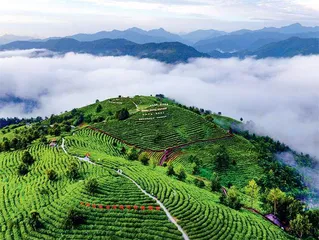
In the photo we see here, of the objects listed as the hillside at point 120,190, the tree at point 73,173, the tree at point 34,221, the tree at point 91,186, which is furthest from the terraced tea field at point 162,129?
the tree at point 34,221

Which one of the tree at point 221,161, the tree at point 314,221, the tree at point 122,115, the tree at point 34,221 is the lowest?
the tree at point 221,161

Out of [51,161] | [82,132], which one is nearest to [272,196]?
[51,161]

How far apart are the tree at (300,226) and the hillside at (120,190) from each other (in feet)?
8.29

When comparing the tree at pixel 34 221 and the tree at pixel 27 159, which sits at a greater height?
the tree at pixel 34 221

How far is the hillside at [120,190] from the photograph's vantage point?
5331cm

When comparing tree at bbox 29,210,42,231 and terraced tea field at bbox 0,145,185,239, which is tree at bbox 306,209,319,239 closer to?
terraced tea field at bbox 0,145,185,239

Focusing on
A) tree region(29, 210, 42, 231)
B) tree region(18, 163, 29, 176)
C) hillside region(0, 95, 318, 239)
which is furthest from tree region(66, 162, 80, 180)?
tree region(29, 210, 42, 231)

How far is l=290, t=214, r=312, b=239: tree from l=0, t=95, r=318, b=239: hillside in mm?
2526

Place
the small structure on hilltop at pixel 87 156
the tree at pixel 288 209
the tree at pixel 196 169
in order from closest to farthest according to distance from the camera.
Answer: the tree at pixel 288 209 → the small structure on hilltop at pixel 87 156 → the tree at pixel 196 169

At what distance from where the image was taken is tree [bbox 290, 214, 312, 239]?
65850 mm

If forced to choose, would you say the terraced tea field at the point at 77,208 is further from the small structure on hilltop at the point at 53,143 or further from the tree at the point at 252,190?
the tree at the point at 252,190

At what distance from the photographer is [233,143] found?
138 m

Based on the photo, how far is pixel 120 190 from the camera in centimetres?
6250

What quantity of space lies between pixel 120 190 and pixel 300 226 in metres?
37.8
